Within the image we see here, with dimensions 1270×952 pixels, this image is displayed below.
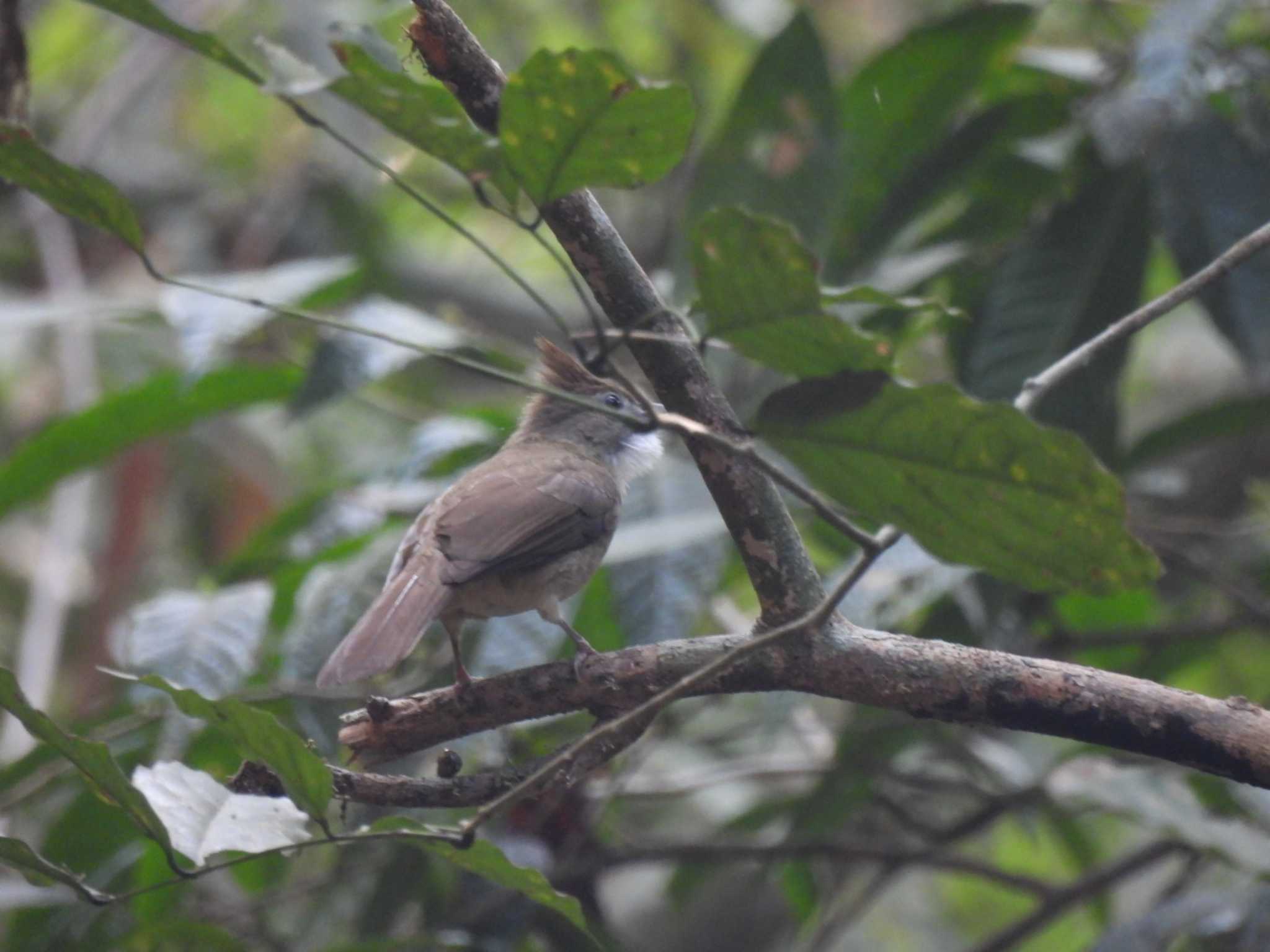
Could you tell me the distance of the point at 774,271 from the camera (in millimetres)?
1402

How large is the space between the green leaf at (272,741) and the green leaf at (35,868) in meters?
0.27

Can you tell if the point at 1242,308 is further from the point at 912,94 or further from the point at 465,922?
the point at 465,922

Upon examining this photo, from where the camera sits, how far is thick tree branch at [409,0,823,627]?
1.81 m

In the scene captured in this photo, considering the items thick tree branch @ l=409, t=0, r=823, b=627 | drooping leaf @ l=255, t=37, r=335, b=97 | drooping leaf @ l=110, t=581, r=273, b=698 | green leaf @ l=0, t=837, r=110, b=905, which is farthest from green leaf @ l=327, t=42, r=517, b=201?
drooping leaf @ l=110, t=581, r=273, b=698

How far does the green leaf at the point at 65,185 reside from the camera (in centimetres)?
173

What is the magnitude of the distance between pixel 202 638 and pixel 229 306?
2.85ft

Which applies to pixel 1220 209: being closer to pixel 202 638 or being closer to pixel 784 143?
pixel 784 143

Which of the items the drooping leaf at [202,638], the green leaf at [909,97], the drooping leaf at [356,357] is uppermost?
the green leaf at [909,97]

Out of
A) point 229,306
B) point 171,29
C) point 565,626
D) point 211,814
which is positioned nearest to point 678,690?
point 211,814

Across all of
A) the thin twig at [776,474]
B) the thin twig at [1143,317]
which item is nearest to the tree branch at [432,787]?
the thin twig at [776,474]

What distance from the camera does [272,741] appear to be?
162 cm

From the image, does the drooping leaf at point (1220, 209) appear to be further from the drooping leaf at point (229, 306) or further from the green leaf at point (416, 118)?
the green leaf at point (416, 118)

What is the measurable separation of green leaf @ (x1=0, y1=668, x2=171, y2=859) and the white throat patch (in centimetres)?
187

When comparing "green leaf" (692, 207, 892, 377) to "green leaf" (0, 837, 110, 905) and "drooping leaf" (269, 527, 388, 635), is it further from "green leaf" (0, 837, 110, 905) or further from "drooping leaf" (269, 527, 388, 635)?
"drooping leaf" (269, 527, 388, 635)
